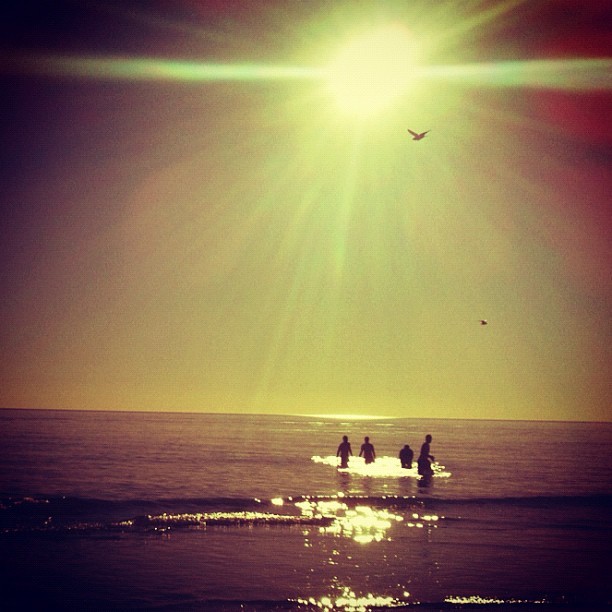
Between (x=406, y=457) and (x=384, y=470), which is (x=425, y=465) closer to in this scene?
(x=406, y=457)

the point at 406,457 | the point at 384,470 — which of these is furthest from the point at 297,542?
the point at 384,470

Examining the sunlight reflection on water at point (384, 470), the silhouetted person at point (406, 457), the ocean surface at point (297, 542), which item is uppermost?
the silhouetted person at point (406, 457)

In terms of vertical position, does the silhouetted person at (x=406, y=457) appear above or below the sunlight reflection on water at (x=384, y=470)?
above

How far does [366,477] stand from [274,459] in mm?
13673

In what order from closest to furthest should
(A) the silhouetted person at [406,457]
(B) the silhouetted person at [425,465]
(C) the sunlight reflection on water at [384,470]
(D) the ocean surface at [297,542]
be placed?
(D) the ocean surface at [297,542]
(B) the silhouetted person at [425,465]
(A) the silhouetted person at [406,457]
(C) the sunlight reflection on water at [384,470]

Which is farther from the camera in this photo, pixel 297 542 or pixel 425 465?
pixel 425 465

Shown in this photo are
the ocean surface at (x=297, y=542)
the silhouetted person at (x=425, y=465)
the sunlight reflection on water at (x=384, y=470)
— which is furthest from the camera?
the sunlight reflection on water at (x=384, y=470)

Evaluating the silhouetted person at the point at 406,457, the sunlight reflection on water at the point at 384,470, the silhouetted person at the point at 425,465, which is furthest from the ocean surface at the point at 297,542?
the sunlight reflection on water at the point at 384,470

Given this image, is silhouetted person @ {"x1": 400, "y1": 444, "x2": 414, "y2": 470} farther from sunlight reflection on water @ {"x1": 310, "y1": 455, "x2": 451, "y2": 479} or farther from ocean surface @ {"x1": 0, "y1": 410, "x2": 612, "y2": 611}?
ocean surface @ {"x1": 0, "y1": 410, "x2": 612, "y2": 611}

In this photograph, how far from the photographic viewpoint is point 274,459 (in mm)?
46062

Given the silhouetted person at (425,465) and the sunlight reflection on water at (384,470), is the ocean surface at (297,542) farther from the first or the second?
the sunlight reflection on water at (384,470)

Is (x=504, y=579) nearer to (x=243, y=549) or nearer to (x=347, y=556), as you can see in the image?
(x=347, y=556)

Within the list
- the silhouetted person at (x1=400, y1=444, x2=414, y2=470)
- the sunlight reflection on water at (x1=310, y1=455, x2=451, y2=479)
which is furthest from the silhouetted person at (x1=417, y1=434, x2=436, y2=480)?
the silhouetted person at (x1=400, y1=444, x2=414, y2=470)

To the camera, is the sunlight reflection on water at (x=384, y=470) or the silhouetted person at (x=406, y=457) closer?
the silhouetted person at (x=406, y=457)
